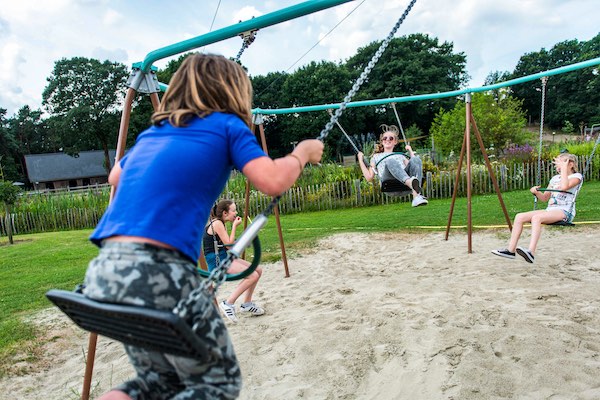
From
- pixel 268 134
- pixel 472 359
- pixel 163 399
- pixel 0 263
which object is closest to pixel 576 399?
pixel 472 359

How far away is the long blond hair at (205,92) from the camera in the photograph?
1313 mm

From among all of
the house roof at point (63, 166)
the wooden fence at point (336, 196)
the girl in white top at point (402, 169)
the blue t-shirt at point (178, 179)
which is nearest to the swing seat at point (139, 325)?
the blue t-shirt at point (178, 179)

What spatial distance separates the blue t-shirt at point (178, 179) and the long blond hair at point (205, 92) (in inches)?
1.6

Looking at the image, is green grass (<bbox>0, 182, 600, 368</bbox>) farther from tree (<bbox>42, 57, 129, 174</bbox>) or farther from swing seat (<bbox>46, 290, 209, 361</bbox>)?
tree (<bbox>42, 57, 129, 174</bbox>)

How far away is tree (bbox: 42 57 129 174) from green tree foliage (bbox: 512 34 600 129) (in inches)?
1322

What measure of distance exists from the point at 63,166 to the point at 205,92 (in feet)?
151

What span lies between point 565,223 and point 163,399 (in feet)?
15.9

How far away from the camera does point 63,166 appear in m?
41.6

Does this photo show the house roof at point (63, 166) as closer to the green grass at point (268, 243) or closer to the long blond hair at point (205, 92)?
the green grass at point (268, 243)

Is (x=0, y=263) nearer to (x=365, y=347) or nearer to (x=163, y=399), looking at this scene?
(x=365, y=347)

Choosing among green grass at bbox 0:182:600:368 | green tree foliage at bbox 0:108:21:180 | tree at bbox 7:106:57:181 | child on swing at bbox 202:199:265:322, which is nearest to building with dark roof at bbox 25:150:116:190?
green tree foliage at bbox 0:108:21:180

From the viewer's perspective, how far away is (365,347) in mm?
3201

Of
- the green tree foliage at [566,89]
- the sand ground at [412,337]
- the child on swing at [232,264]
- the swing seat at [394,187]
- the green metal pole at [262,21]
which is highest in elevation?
the green tree foliage at [566,89]

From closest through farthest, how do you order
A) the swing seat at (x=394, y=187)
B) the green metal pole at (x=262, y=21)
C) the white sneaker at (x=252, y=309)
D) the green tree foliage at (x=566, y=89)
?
the green metal pole at (x=262, y=21) → the white sneaker at (x=252, y=309) → the swing seat at (x=394, y=187) → the green tree foliage at (x=566, y=89)
